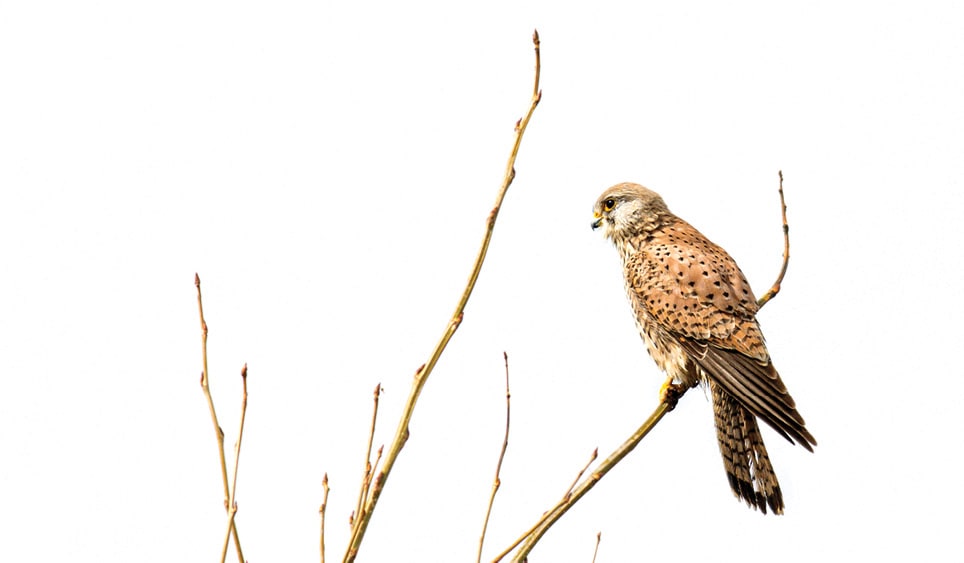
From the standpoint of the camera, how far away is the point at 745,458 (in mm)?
4605

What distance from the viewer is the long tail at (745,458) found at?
455 cm

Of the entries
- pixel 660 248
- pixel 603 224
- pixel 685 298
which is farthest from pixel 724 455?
pixel 603 224

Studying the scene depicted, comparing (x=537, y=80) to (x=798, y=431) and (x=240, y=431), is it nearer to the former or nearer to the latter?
(x=240, y=431)

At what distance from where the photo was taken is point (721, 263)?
508 cm

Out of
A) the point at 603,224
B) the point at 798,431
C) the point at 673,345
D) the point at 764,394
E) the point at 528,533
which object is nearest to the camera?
the point at 528,533

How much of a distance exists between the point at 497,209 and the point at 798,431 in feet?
7.19

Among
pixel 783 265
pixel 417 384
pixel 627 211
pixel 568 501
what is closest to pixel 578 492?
pixel 568 501

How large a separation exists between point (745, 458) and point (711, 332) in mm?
545

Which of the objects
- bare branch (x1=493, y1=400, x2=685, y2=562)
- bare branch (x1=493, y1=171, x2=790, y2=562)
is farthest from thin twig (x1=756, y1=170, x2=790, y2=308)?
bare branch (x1=493, y1=400, x2=685, y2=562)

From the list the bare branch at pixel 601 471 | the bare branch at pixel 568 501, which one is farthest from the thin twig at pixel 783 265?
the bare branch at pixel 568 501

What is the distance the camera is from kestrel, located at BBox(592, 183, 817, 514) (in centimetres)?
450

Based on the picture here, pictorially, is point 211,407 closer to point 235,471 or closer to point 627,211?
point 235,471

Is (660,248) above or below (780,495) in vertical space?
above

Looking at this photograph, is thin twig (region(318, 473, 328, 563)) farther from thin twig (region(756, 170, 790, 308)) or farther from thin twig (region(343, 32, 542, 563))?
thin twig (region(756, 170, 790, 308))
